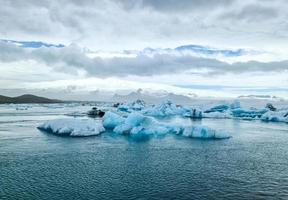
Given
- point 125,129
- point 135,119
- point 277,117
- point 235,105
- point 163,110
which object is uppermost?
point 235,105

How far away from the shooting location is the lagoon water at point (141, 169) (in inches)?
594

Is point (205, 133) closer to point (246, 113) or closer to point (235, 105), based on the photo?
point (246, 113)

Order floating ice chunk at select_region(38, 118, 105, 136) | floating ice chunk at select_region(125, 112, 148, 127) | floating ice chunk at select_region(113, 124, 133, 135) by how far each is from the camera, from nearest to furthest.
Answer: floating ice chunk at select_region(38, 118, 105, 136) < floating ice chunk at select_region(125, 112, 148, 127) < floating ice chunk at select_region(113, 124, 133, 135)

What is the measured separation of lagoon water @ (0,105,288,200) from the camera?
1509 cm

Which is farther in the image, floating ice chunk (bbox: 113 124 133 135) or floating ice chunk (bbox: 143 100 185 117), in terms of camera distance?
floating ice chunk (bbox: 143 100 185 117)

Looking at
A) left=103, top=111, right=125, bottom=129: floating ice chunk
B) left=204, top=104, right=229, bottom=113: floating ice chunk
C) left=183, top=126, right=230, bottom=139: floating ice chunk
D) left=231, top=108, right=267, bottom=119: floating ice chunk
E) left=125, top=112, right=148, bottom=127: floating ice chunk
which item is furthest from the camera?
left=204, top=104, right=229, bottom=113: floating ice chunk

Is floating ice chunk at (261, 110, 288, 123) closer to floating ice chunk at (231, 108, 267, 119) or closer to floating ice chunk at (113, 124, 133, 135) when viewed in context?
floating ice chunk at (231, 108, 267, 119)

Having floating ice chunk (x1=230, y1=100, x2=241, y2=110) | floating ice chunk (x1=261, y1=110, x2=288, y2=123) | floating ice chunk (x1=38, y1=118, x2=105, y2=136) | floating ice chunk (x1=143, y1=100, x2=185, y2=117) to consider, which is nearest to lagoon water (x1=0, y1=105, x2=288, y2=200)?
floating ice chunk (x1=38, y1=118, x2=105, y2=136)

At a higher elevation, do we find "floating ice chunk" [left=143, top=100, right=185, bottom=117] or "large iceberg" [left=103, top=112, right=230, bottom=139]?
"floating ice chunk" [left=143, top=100, right=185, bottom=117]

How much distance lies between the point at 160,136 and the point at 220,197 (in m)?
20.7

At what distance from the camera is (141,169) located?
1964 cm

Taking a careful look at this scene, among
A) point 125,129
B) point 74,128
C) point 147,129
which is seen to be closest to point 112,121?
point 125,129

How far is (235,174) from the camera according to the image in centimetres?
1845

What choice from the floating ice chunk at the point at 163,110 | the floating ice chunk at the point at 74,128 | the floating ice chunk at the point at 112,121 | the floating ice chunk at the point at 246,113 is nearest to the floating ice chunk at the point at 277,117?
the floating ice chunk at the point at 246,113
